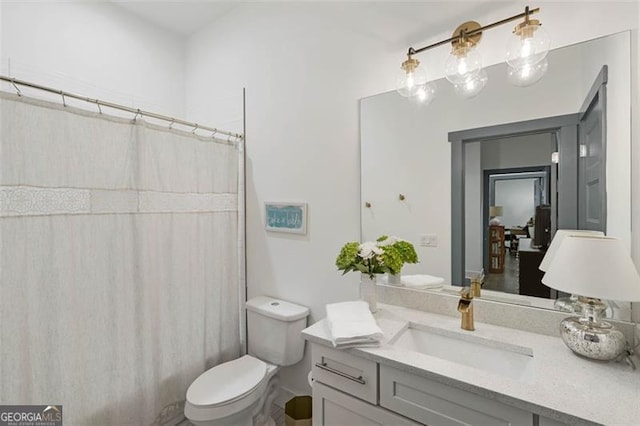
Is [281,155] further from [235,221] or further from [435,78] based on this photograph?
[435,78]

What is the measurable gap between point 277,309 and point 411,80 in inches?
62.0

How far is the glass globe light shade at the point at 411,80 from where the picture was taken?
1496mm

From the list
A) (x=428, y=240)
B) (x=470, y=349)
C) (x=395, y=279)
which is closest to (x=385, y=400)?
(x=470, y=349)

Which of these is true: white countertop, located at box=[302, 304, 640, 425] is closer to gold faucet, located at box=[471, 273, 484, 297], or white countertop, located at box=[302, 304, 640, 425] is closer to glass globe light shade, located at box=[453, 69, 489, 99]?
gold faucet, located at box=[471, 273, 484, 297]

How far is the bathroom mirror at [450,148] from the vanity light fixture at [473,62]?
0.03 m

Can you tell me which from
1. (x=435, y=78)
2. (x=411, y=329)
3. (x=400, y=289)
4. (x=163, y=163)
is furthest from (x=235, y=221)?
(x=435, y=78)

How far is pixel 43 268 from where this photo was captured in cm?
137

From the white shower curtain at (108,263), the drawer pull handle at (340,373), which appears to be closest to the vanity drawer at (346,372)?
the drawer pull handle at (340,373)

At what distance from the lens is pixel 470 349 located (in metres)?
1.21

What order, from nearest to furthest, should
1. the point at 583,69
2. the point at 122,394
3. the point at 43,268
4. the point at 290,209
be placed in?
the point at 583,69 < the point at 43,268 < the point at 122,394 < the point at 290,209

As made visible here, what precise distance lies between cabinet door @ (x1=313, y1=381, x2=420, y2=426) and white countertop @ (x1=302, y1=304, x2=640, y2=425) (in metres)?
0.19

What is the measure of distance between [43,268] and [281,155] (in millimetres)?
1409

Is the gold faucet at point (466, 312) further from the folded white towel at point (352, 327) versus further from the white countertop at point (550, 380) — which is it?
the folded white towel at point (352, 327)

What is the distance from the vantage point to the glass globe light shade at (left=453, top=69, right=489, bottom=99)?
1.35 metres
